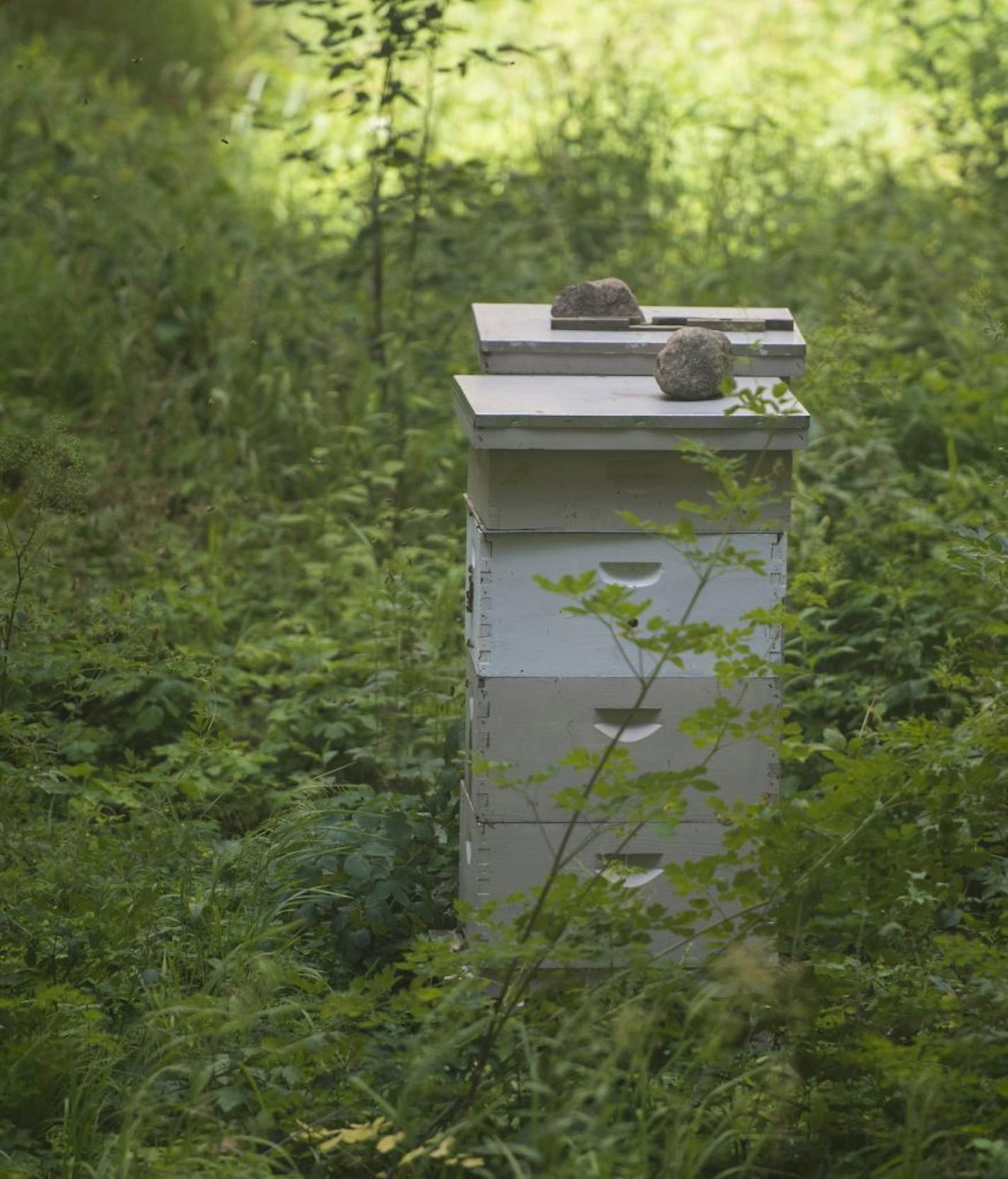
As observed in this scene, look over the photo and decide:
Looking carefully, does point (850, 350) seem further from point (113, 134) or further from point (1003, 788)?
point (113, 134)

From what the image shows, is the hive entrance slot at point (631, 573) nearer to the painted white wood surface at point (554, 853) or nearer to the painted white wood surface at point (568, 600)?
the painted white wood surface at point (568, 600)

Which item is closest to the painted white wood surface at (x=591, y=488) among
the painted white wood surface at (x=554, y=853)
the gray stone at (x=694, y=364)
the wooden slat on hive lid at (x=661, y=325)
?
the gray stone at (x=694, y=364)

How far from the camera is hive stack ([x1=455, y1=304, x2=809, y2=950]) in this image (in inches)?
110

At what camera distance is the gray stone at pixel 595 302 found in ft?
10.6

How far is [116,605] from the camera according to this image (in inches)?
153

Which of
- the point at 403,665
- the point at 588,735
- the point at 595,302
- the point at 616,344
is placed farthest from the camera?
the point at 403,665

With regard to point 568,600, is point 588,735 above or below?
below

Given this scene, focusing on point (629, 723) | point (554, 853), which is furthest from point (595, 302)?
point (554, 853)

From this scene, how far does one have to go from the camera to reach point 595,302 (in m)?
3.24

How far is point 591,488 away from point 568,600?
206 mm

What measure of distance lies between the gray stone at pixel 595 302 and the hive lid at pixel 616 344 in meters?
0.04

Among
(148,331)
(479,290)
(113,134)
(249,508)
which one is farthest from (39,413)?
(113,134)

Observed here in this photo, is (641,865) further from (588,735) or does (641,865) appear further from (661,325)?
(661,325)

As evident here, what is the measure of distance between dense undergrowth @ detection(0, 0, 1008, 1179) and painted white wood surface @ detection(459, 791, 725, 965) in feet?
0.28
